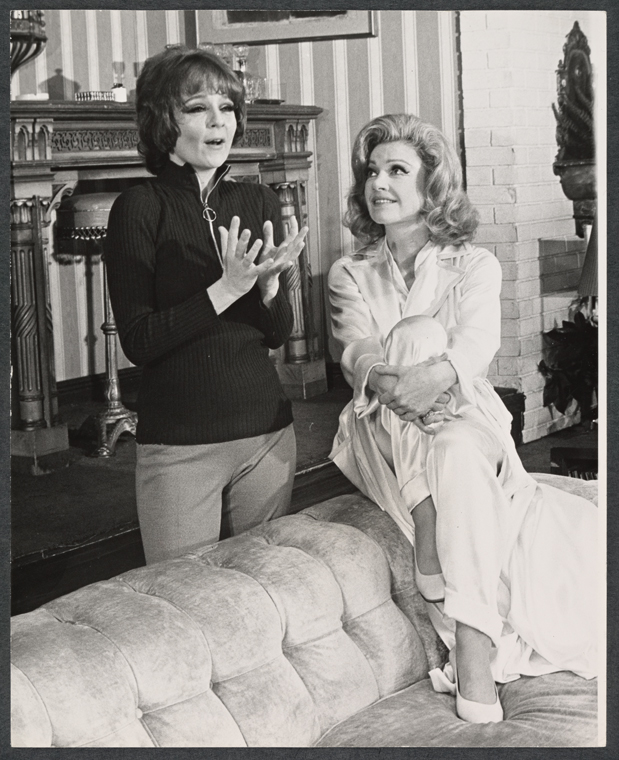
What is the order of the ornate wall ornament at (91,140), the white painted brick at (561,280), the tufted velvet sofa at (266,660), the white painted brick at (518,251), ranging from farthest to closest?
the ornate wall ornament at (91,140) < the white painted brick at (518,251) < the white painted brick at (561,280) < the tufted velvet sofa at (266,660)

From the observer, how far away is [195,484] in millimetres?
1856

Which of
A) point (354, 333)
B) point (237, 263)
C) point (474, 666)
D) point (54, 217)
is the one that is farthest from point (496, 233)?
point (54, 217)

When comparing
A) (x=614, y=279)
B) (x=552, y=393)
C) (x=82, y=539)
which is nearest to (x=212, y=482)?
(x=82, y=539)

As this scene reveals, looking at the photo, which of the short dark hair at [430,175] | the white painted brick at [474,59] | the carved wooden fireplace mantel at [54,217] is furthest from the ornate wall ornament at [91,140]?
the white painted brick at [474,59]

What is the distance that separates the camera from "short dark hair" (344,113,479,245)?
1.85 meters

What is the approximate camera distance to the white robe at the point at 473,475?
1795mm

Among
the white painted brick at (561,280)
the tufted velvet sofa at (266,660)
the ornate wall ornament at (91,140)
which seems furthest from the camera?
the ornate wall ornament at (91,140)

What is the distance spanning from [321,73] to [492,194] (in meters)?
0.42

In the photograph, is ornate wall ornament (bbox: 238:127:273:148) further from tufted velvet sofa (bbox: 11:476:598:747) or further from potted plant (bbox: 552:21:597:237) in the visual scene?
tufted velvet sofa (bbox: 11:476:598:747)

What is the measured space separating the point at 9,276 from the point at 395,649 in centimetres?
93

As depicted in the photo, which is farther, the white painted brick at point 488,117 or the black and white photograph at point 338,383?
the white painted brick at point 488,117

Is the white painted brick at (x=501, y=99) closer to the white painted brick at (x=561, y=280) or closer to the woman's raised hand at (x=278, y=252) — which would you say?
the white painted brick at (x=561, y=280)

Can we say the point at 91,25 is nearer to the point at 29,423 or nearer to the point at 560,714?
the point at 29,423

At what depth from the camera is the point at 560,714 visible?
66.3 inches
